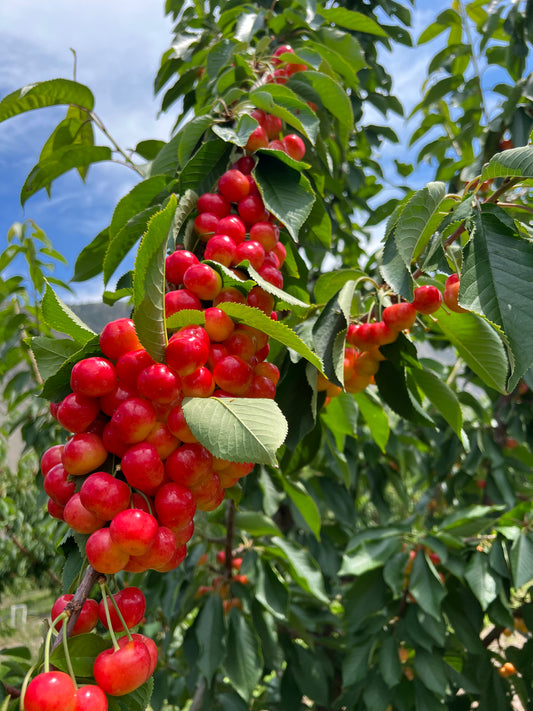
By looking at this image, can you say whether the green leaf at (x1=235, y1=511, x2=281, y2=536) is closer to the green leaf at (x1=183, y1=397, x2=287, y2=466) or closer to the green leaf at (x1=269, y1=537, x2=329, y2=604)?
the green leaf at (x1=269, y1=537, x2=329, y2=604)

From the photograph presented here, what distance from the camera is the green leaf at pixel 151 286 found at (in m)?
0.52

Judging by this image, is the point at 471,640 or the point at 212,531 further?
the point at 212,531

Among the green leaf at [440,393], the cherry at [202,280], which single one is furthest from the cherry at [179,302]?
the green leaf at [440,393]

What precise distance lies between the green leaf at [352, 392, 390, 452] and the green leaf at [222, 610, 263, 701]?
2.49 feet

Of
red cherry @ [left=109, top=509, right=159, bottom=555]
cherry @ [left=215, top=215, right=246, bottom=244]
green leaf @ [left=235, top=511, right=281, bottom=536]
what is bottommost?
green leaf @ [left=235, top=511, right=281, bottom=536]

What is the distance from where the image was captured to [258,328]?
619 mm

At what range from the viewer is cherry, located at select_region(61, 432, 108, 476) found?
0.53 meters

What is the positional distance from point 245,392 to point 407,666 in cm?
162

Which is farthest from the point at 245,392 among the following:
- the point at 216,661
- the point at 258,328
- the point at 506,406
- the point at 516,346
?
the point at 506,406

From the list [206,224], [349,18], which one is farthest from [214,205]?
[349,18]

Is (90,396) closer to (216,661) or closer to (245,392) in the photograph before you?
(245,392)

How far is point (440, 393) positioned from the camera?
930mm

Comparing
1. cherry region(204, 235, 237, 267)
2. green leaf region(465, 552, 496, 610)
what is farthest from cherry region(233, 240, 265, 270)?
green leaf region(465, 552, 496, 610)

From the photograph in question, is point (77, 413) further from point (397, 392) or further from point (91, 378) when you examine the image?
point (397, 392)
